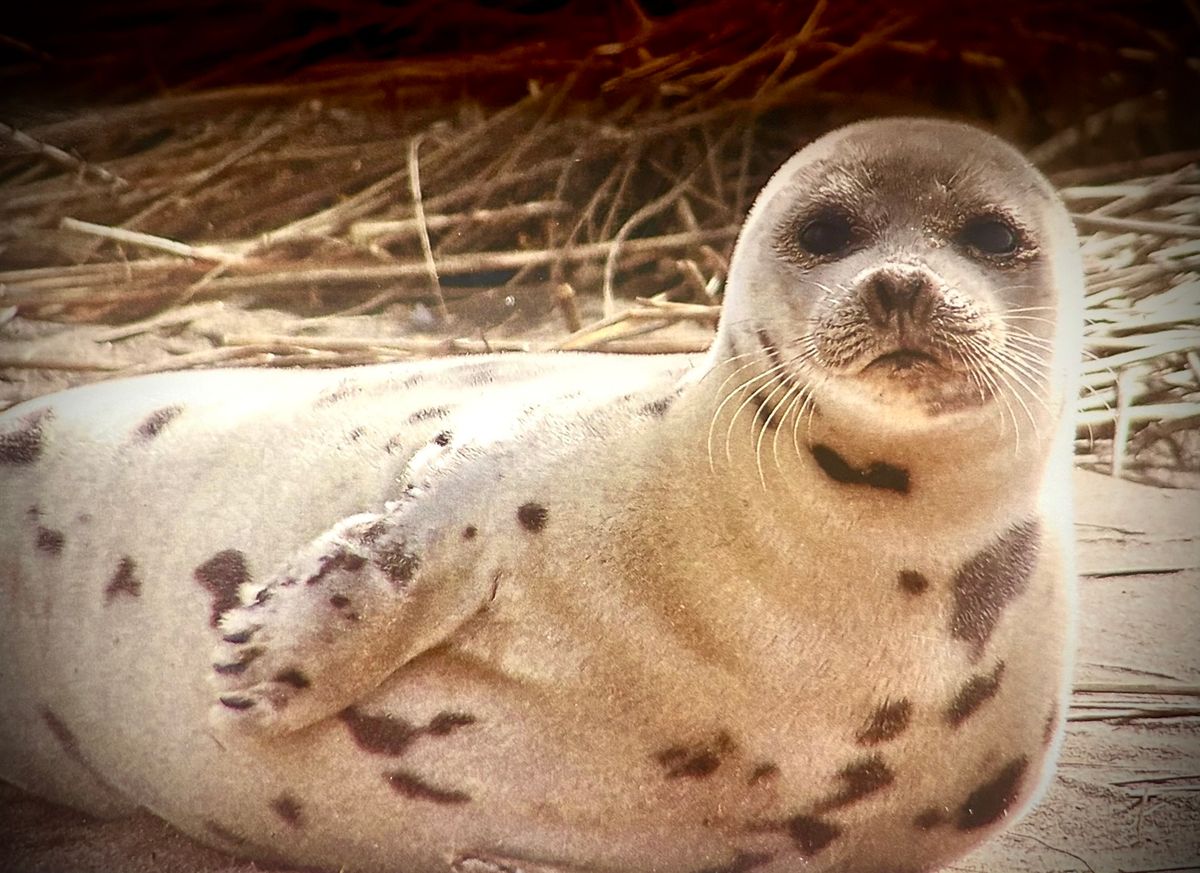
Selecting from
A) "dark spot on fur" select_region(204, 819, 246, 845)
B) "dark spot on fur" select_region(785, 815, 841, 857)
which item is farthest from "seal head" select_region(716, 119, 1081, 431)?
"dark spot on fur" select_region(204, 819, 246, 845)

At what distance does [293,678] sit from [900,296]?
1.03m

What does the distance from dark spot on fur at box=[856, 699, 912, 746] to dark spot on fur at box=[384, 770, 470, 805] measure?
609 millimetres

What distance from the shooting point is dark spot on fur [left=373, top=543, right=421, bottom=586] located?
5.10 feet

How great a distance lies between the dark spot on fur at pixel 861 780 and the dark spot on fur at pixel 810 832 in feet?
0.11

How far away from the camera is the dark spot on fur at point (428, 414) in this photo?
1.71 m

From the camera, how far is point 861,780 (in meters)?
1.58

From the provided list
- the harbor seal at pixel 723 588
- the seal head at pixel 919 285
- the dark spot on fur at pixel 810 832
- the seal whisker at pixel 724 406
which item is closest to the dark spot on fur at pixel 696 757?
the harbor seal at pixel 723 588

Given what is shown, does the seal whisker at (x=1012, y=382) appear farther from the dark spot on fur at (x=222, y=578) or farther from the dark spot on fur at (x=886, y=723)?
the dark spot on fur at (x=222, y=578)

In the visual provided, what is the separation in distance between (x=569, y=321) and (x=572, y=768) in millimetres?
716

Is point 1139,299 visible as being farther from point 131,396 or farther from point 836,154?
point 131,396

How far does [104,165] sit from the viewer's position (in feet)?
6.01

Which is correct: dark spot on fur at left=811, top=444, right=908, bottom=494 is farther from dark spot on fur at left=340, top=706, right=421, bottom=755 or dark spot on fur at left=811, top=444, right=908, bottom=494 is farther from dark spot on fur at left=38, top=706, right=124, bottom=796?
dark spot on fur at left=38, top=706, right=124, bottom=796

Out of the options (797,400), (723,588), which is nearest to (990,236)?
(797,400)

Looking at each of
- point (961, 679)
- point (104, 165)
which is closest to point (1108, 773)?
point (961, 679)
